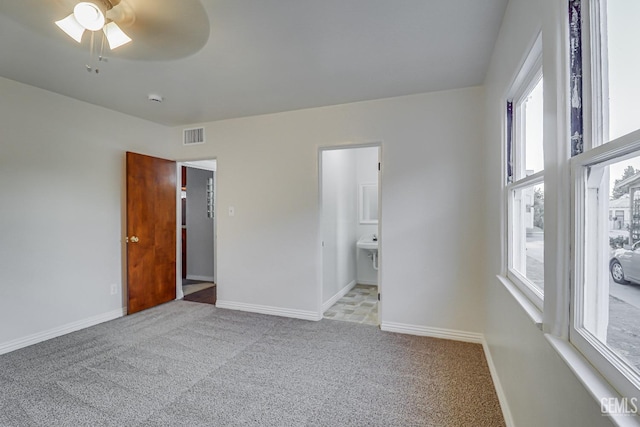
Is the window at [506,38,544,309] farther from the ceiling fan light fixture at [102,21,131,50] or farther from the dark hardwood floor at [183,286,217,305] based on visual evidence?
the dark hardwood floor at [183,286,217,305]

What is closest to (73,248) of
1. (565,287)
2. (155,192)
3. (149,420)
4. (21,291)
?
(21,291)

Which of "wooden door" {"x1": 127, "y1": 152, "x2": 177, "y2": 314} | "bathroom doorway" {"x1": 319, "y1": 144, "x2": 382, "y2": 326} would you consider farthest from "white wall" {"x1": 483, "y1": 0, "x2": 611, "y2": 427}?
"wooden door" {"x1": 127, "y1": 152, "x2": 177, "y2": 314}

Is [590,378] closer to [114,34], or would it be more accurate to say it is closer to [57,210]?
[114,34]

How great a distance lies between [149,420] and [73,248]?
229 cm

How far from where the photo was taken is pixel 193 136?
4.18m

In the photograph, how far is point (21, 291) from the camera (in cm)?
282

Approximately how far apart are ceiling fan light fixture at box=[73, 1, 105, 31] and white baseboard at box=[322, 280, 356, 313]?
3.31 m

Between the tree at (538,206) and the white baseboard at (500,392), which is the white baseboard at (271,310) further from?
the tree at (538,206)

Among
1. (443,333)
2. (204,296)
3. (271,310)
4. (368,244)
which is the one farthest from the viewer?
(368,244)

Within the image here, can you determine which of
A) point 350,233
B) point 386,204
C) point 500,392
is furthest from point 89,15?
point 350,233

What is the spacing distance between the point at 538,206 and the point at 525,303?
48 cm

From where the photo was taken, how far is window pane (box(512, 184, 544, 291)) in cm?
147

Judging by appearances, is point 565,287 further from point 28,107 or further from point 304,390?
point 28,107

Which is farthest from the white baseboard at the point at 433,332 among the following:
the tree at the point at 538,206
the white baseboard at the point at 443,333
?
the tree at the point at 538,206
